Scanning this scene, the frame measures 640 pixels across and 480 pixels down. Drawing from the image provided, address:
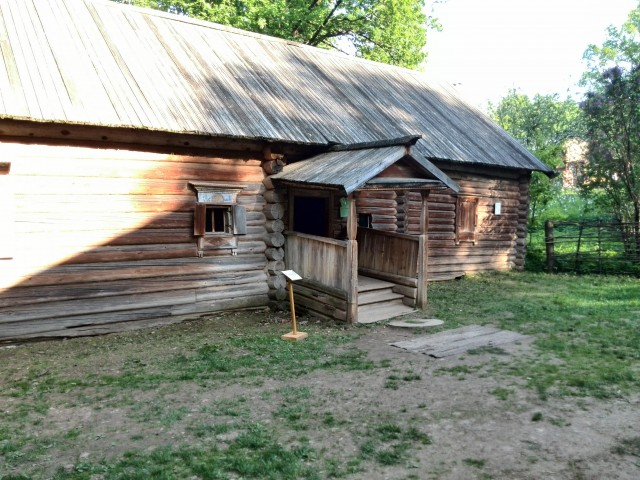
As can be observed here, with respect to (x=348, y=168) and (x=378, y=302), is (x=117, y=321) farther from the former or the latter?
(x=378, y=302)

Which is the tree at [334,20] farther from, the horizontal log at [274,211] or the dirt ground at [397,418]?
the dirt ground at [397,418]

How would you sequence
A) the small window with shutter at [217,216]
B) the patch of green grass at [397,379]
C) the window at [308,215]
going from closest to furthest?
the patch of green grass at [397,379] → the small window with shutter at [217,216] → the window at [308,215]

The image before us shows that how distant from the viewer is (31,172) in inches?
311

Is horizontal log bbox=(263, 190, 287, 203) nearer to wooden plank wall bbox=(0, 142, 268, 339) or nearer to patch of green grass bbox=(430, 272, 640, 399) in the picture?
wooden plank wall bbox=(0, 142, 268, 339)

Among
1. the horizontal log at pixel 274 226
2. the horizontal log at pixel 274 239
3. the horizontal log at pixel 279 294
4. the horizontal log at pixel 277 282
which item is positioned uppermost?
the horizontal log at pixel 274 226

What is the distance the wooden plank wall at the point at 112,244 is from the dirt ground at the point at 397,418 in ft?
4.29

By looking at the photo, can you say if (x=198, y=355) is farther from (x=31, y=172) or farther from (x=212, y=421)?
(x=31, y=172)

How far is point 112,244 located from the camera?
864cm

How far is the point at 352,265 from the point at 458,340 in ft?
6.86

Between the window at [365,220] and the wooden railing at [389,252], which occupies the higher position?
the window at [365,220]

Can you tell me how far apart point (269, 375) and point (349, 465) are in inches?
95.9

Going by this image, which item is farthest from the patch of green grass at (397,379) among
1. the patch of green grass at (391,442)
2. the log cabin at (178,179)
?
the log cabin at (178,179)

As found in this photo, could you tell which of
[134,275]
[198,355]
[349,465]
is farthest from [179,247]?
[349,465]

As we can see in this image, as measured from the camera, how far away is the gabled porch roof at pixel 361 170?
27.4ft
